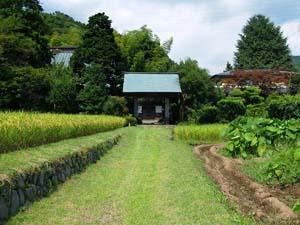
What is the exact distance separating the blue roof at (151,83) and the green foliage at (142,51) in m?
8.42

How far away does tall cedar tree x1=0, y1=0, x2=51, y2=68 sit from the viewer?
76.4 feet

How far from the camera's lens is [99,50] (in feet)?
108

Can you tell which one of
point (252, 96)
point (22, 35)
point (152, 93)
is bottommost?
point (252, 96)

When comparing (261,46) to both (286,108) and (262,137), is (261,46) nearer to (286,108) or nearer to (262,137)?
(286,108)

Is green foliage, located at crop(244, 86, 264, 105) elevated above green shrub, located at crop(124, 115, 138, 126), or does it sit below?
above

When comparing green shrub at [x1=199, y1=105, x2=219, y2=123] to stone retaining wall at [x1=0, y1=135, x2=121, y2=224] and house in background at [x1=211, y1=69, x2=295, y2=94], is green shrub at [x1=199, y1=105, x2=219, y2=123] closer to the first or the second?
house in background at [x1=211, y1=69, x2=295, y2=94]

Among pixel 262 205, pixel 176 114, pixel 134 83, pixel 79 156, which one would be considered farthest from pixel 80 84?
pixel 262 205

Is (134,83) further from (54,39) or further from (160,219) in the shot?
(160,219)

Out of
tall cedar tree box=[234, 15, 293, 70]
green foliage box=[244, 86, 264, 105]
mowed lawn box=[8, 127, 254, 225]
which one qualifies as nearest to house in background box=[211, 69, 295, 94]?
green foliage box=[244, 86, 264, 105]

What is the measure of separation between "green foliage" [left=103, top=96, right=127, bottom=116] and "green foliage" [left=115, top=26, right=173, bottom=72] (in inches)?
523

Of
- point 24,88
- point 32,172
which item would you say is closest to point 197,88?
point 24,88

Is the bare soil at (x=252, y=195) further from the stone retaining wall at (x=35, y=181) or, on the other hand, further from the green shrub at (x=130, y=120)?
the green shrub at (x=130, y=120)

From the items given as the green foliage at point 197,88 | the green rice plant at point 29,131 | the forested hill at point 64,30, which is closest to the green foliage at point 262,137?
the green rice plant at point 29,131

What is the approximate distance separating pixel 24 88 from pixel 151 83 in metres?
12.4
